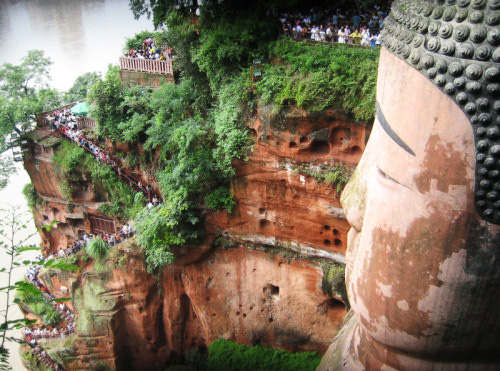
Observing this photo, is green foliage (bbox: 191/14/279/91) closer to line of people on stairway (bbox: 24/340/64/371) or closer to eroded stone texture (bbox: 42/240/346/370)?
eroded stone texture (bbox: 42/240/346/370)

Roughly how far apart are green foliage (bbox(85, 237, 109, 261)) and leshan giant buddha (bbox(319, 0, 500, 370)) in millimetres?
9750

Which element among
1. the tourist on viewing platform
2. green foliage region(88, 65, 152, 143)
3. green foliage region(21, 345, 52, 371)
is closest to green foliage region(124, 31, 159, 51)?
green foliage region(88, 65, 152, 143)

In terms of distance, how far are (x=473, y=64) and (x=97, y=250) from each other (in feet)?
36.3

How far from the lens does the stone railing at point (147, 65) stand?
1342cm

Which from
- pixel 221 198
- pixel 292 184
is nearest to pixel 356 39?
pixel 292 184

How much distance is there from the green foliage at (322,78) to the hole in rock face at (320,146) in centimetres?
81

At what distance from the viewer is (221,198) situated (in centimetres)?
1176

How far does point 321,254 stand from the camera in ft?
37.4

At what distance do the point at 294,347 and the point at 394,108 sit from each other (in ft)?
33.2

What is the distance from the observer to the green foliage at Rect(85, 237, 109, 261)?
12465mm

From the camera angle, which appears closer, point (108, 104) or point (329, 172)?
point (329, 172)

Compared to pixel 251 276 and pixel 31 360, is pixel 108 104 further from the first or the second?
pixel 31 360

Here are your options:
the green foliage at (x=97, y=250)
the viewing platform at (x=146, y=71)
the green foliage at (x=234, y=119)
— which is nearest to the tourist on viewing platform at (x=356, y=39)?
the green foliage at (x=234, y=119)

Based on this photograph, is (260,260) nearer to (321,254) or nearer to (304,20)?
(321,254)
